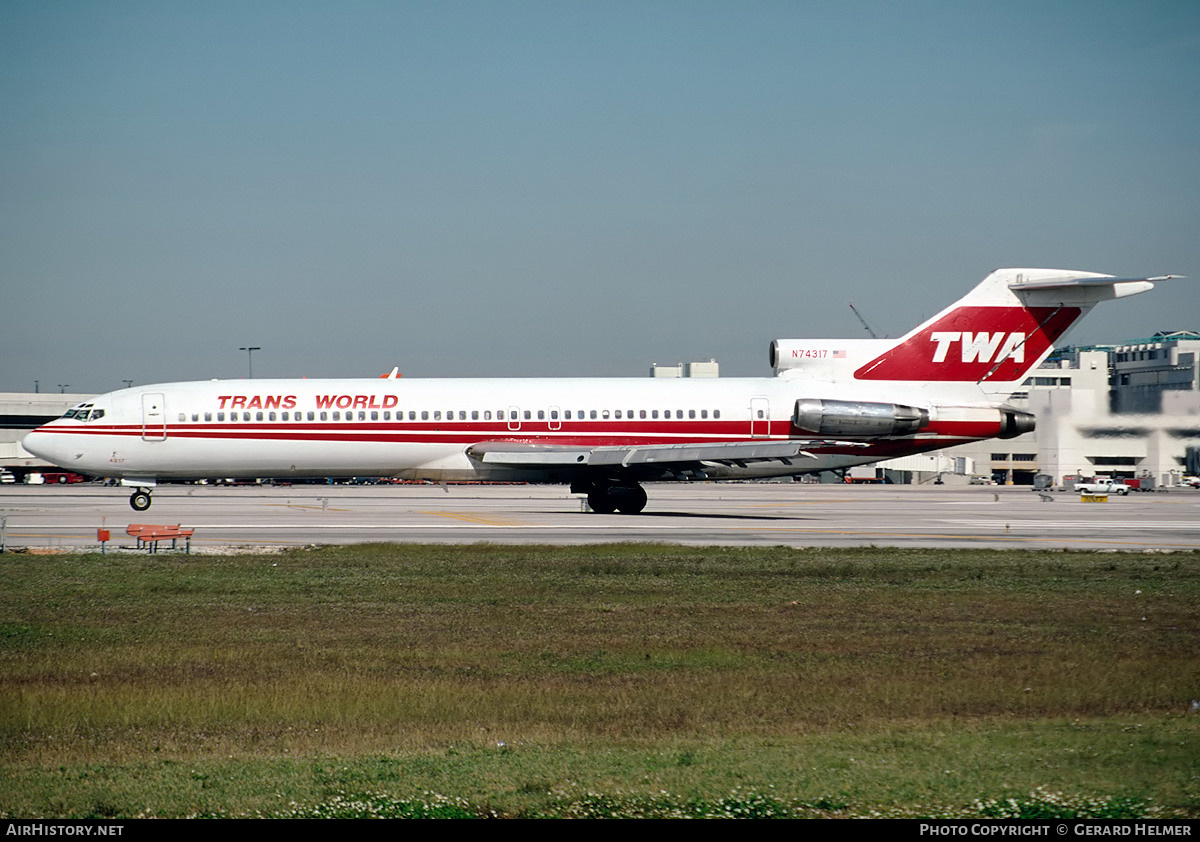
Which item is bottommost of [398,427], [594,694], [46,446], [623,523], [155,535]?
[594,694]

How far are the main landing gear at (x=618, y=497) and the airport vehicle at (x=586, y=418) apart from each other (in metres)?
0.07

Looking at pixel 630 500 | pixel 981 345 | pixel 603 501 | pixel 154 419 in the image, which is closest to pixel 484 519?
pixel 603 501

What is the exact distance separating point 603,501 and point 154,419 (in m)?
14.8

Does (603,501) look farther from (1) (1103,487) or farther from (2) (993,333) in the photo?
(1) (1103,487)

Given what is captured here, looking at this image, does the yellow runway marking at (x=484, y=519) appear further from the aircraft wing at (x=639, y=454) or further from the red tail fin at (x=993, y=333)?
the red tail fin at (x=993, y=333)

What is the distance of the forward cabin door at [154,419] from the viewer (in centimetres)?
3791

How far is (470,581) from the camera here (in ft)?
68.9

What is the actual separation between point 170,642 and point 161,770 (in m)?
5.92

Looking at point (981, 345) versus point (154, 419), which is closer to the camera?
point (154, 419)

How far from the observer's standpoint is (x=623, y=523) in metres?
35.4

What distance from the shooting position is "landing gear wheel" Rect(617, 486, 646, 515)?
39094mm

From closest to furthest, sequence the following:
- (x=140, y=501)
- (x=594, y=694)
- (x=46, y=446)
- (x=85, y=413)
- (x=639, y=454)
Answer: (x=594, y=694), (x=639, y=454), (x=46, y=446), (x=85, y=413), (x=140, y=501)

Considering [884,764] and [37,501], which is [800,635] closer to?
[884,764]
